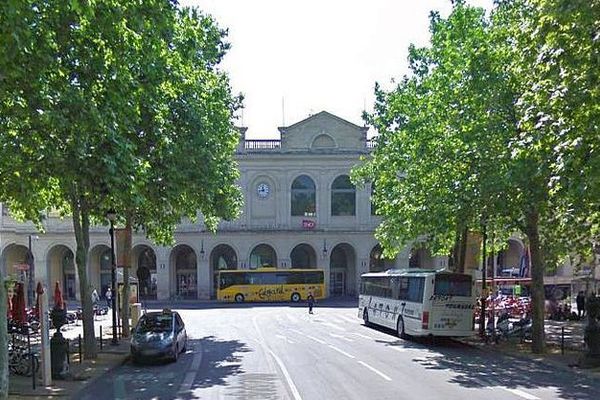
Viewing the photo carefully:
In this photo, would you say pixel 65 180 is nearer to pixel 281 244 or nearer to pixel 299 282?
pixel 299 282

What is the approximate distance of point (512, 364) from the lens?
20.8 m

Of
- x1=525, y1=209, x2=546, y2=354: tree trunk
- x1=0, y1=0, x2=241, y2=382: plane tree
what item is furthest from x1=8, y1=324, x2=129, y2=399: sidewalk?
x1=525, y1=209, x2=546, y2=354: tree trunk

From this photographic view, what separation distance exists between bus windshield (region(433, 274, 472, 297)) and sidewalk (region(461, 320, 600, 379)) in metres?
2.30

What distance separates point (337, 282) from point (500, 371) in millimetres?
53200

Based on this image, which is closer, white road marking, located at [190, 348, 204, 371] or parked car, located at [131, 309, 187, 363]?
Result: white road marking, located at [190, 348, 204, 371]

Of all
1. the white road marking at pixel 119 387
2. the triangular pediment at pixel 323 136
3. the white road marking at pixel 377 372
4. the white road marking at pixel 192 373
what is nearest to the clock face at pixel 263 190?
the triangular pediment at pixel 323 136

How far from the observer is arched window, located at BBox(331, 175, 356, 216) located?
67.8 m

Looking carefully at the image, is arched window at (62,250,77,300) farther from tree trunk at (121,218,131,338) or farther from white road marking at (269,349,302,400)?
white road marking at (269,349,302,400)

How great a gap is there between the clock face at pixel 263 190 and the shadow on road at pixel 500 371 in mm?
41897

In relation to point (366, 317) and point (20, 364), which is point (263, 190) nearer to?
point (366, 317)

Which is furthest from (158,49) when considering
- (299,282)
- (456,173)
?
(299,282)

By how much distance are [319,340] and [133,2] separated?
18777 mm

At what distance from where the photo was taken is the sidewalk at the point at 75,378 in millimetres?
15823

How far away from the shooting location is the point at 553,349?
24.0 meters
